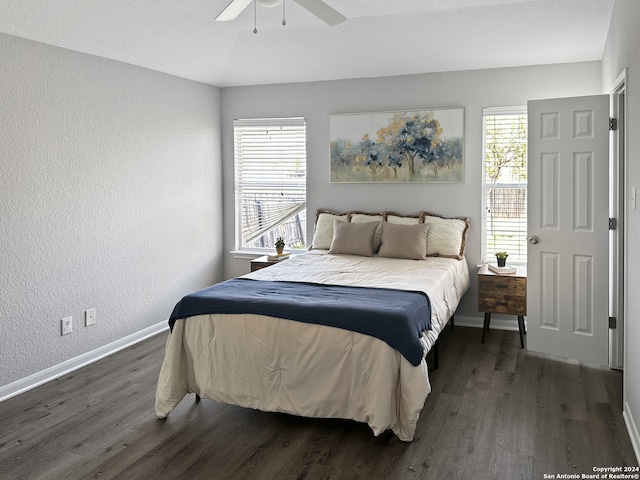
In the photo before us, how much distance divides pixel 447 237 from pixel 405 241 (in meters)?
0.43

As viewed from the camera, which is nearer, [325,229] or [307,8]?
[307,8]

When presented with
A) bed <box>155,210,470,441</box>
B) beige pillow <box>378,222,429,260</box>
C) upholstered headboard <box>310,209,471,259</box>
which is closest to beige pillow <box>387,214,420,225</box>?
upholstered headboard <box>310,209,471,259</box>

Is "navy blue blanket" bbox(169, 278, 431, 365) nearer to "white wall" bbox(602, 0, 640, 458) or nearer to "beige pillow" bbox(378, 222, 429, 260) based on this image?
"white wall" bbox(602, 0, 640, 458)

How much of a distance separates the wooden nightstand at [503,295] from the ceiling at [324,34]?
1880 millimetres

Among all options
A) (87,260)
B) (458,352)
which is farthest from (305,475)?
(87,260)

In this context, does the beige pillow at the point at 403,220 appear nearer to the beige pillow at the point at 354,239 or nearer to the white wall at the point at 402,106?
the white wall at the point at 402,106

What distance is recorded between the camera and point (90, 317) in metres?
4.32

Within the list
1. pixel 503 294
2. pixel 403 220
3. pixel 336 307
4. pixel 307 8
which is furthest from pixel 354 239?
pixel 307 8

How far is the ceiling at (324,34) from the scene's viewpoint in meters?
3.93

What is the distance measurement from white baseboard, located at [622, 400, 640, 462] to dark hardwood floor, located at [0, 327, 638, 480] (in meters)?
0.04

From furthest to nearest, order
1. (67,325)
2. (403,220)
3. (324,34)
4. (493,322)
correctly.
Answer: (403,220) < (493,322) < (324,34) < (67,325)

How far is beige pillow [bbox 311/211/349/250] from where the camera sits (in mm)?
5441

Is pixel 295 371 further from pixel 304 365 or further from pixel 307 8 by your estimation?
pixel 307 8

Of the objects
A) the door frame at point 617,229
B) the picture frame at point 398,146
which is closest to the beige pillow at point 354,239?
the picture frame at point 398,146
